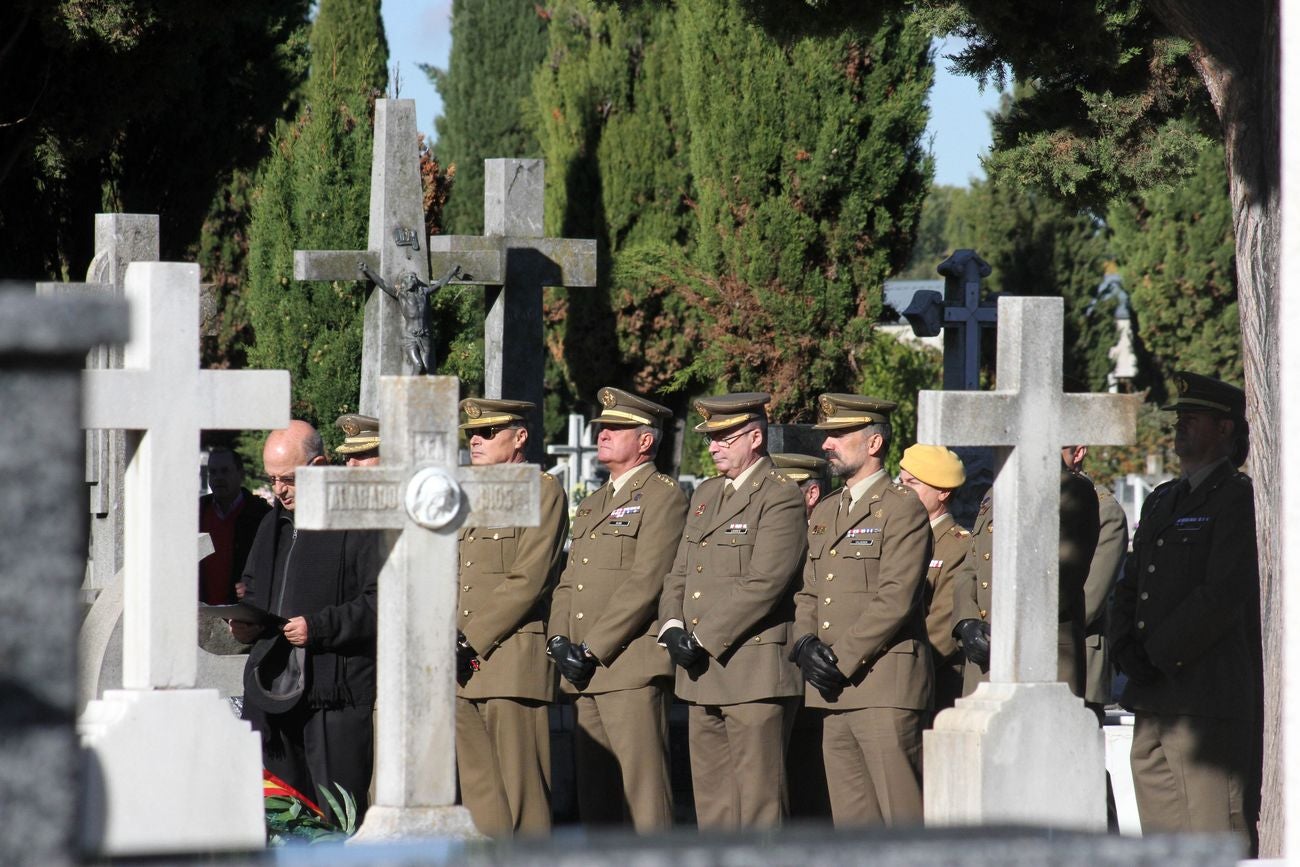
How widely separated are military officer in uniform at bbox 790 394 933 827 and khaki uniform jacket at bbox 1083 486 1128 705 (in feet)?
4.29

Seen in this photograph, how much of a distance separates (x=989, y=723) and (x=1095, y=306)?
25.6 meters

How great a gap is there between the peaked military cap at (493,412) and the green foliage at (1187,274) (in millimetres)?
21104

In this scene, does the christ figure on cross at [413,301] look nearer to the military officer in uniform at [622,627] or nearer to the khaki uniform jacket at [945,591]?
the military officer in uniform at [622,627]

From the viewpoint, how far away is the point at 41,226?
42.8ft

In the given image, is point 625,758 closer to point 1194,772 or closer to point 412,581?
point 1194,772

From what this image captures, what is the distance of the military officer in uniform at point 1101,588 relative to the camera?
23.4ft

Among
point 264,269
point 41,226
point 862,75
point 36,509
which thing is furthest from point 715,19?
point 36,509

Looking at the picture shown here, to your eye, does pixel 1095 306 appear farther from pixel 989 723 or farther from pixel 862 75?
pixel 989 723

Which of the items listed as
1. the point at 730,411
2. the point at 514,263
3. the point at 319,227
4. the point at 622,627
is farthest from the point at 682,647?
the point at 319,227

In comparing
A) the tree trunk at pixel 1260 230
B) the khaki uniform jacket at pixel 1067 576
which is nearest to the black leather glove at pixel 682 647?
the khaki uniform jacket at pixel 1067 576

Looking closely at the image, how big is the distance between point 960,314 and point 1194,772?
5147 mm

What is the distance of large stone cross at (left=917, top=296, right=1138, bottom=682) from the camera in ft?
14.1

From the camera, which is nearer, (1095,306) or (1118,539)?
(1118,539)

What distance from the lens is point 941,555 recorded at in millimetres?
7008
